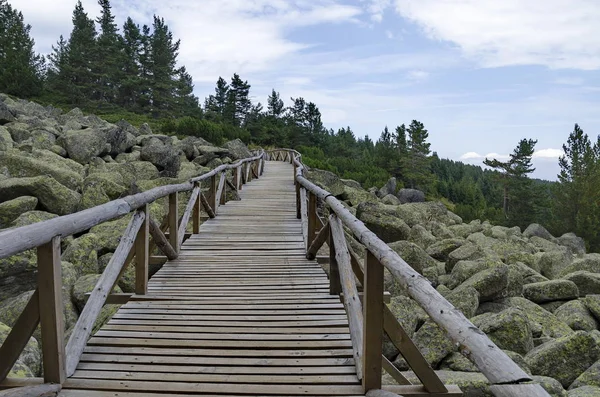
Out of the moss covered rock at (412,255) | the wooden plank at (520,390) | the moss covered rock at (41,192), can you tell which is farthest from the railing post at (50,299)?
the moss covered rock at (412,255)

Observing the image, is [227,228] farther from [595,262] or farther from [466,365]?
[595,262]

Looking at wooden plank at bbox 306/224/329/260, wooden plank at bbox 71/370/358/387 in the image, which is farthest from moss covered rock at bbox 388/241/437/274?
wooden plank at bbox 71/370/358/387

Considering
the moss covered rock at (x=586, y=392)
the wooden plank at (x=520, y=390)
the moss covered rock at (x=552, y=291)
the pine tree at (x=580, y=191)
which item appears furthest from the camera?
the pine tree at (x=580, y=191)

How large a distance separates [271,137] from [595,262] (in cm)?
3430

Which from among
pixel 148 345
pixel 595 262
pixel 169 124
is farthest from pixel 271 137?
pixel 148 345

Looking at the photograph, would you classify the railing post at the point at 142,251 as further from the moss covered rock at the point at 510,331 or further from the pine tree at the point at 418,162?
the pine tree at the point at 418,162

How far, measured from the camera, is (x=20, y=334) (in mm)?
2629

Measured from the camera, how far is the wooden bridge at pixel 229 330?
2613mm

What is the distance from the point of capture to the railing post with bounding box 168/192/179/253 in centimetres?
614

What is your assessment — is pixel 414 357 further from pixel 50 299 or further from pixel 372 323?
pixel 50 299

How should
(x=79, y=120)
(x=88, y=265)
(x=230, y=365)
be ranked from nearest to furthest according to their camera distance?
(x=230, y=365)
(x=88, y=265)
(x=79, y=120)

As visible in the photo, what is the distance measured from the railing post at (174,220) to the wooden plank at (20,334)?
3488 millimetres

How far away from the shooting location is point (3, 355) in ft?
8.70

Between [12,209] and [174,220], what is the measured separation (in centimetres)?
471
